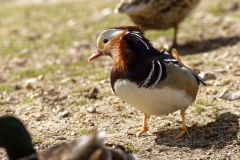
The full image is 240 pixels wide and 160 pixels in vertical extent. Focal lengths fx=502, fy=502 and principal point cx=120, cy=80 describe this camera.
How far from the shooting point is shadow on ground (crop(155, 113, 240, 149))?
5.54m

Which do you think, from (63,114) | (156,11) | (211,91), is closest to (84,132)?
(63,114)

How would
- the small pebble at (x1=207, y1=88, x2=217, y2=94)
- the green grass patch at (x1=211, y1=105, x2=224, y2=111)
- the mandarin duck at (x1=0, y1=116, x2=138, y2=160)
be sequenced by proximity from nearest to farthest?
the mandarin duck at (x1=0, y1=116, x2=138, y2=160) → the green grass patch at (x1=211, y1=105, x2=224, y2=111) → the small pebble at (x1=207, y1=88, x2=217, y2=94)

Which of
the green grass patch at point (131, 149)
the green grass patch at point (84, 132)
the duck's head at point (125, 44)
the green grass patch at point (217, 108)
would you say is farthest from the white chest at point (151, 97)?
the green grass patch at point (217, 108)

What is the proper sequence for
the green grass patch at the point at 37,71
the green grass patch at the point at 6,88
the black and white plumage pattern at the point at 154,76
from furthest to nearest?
the green grass patch at the point at 37,71, the green grass patch at the point at 6,88, the black and white plumage pattern at the point at 154,76

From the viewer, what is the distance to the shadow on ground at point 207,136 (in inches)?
218

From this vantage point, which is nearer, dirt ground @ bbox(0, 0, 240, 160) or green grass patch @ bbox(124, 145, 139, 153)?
green grass patch @ bbox(124, 145, 139, 153)

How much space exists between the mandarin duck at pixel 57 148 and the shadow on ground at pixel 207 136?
1.32m

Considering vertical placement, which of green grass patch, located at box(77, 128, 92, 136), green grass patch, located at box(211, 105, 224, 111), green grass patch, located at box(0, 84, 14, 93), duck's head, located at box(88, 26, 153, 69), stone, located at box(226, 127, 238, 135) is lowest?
green grass patch, located at box(211, 105, 224, 111)

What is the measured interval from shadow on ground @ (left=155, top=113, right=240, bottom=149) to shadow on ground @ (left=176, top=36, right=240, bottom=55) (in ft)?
10.5

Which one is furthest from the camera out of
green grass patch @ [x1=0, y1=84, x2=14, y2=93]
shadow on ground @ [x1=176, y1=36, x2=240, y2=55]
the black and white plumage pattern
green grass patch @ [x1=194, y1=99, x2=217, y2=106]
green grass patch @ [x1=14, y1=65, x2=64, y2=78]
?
shadow on ground @ [x1=176, y1=36, x2=240, y2=55]

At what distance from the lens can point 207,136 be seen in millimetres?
5723

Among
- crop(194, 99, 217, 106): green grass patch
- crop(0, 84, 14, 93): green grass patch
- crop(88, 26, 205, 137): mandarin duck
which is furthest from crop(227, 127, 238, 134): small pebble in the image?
crop(0, 84, 14, 93): green grass patch

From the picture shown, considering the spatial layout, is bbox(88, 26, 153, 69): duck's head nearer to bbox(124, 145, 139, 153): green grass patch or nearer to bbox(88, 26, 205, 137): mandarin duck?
bbox(88, 26, 205, 137): mandarin duck

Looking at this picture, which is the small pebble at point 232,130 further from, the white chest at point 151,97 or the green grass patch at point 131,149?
the green grass patch at point 131,149
